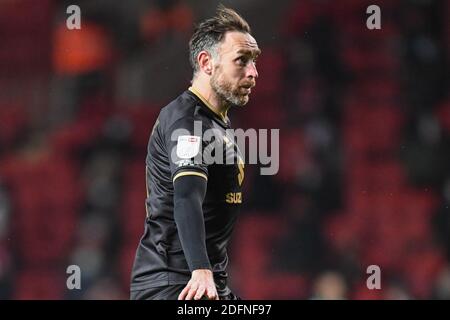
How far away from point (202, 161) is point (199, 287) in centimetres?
44

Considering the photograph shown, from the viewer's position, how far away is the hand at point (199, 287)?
2727mm

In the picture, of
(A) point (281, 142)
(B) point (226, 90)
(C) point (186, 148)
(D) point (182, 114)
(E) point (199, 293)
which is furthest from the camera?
(A) point (281, 142)

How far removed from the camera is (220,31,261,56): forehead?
316 centimetres

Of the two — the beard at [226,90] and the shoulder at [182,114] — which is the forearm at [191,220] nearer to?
the shoulder at [182,114]

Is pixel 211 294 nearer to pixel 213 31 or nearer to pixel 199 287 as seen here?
pixel 199 287

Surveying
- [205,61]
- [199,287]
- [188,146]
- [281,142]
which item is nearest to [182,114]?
[188,146]

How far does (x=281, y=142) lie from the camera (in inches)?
310

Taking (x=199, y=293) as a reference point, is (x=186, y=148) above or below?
above

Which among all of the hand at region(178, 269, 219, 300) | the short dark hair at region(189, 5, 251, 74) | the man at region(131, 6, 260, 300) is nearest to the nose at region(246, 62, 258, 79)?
the man at region(131, 6, 260, 300)

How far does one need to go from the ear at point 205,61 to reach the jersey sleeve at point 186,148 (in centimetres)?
27

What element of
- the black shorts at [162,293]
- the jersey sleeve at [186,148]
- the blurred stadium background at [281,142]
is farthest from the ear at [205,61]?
the blurred stadium background at [281,142]

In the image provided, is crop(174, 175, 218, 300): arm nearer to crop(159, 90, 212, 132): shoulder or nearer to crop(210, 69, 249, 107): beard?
crop(159, 90, 212, 132): shoulder

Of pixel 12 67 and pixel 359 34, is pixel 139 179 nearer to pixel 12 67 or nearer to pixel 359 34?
pixel 12 67
